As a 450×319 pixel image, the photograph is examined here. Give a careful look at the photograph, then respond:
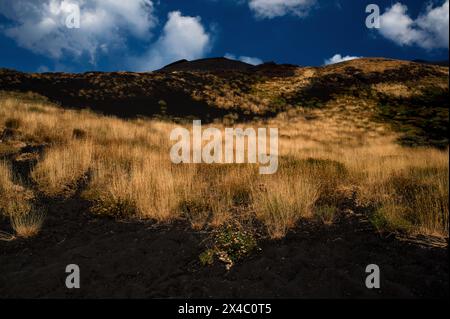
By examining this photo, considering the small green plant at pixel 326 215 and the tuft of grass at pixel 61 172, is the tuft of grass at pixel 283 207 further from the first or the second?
the tuft of grass at pixel 61 172

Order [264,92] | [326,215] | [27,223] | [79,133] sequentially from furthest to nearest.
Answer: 1. [264,92]
2. [79,133]
3. [27,223]
4. [326,215]

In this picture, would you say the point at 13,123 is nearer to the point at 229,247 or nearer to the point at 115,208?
the point at 115,208

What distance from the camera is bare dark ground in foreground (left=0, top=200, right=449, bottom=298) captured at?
374 cm

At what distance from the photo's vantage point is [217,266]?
4457 mm

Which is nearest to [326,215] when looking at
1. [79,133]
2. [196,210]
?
[196,210]

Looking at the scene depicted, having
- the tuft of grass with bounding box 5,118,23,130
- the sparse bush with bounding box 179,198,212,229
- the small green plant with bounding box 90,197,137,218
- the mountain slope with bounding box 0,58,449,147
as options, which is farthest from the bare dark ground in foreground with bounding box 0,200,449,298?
the mountain slope with bounding box 0,58,449,147

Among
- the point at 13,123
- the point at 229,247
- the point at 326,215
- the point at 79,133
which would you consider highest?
the point at 13,123

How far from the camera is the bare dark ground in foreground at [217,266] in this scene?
12.3 ft

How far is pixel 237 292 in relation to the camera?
3822 millimetres

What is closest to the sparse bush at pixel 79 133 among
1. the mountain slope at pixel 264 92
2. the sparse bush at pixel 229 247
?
the sparse bush at pixel 229 247

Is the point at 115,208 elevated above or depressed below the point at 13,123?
below

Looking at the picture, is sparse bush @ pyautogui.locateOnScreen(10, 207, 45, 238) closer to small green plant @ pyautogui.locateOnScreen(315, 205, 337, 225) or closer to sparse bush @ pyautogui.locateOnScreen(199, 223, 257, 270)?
sparse bush @ pyautogui.locateOnScreen(199, 223, 257, 270)
